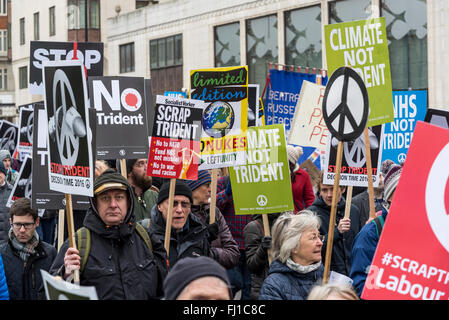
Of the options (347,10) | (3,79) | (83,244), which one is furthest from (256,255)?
(3,79)

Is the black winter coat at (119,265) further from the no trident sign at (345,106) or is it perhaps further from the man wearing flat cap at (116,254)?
the no trident sign at (345,106)

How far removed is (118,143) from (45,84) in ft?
10.2

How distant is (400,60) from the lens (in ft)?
82.1

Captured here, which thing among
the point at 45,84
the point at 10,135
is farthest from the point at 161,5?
the point at 45,84

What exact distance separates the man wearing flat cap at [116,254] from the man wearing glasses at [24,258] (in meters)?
1.59

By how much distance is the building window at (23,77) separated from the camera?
54.1 meters

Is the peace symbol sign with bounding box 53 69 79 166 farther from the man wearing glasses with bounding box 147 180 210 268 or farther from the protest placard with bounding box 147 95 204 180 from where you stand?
the protest placard with bounding box 147 95 204 180

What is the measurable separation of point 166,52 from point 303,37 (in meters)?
9.78

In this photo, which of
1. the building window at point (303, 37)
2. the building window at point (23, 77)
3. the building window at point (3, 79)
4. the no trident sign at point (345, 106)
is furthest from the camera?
the building window at point (3, 79)

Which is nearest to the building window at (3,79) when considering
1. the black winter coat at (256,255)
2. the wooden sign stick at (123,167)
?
the wooden sign stick at (123,167)

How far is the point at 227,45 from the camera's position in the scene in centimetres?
3316

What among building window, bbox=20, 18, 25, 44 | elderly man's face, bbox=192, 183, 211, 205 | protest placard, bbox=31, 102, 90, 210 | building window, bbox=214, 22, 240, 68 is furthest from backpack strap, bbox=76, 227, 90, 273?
building window, bbox=20, 18, 25, 44
